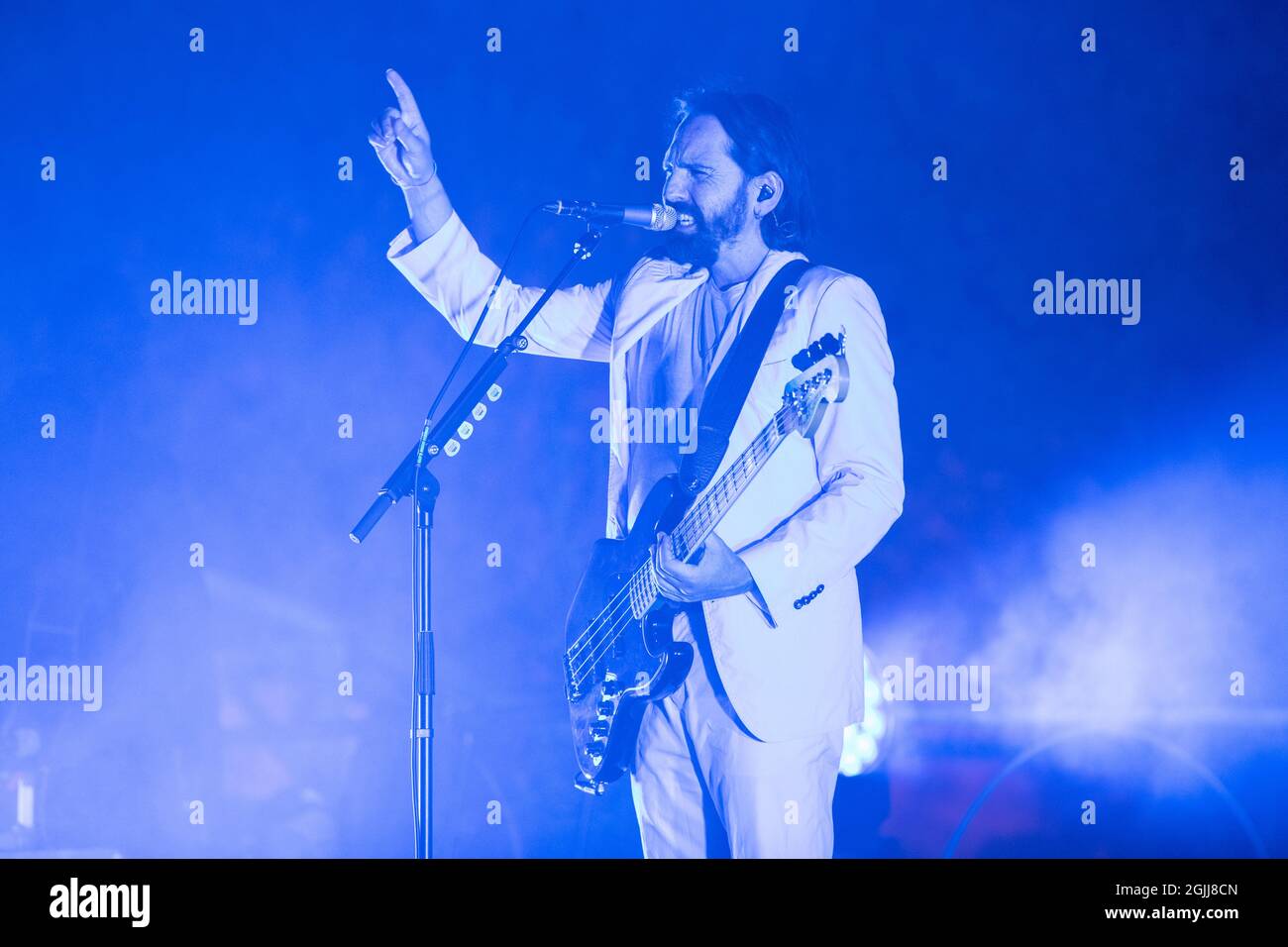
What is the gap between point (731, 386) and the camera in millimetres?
2805

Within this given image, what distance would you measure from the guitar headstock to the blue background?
0.35 metres

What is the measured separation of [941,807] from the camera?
297 centimetres

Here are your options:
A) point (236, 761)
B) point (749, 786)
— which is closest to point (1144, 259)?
point (749, 786)

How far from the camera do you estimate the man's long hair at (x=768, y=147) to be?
293cm

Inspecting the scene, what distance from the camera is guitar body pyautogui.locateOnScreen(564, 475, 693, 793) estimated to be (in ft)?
9.13

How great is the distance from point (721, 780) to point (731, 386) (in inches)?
38.1

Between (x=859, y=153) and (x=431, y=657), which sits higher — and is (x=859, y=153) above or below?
above

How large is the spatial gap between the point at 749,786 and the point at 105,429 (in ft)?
6.31

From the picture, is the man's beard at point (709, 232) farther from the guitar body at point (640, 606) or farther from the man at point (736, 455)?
the guitar body at point (640, 606)

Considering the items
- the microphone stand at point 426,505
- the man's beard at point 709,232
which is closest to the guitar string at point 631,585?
the microphone stand at point 426,505

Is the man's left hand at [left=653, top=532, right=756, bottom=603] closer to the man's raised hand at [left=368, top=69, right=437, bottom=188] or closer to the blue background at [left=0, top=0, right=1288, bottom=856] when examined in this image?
the blue background at [left=0, top=0, right=1288, bottom=856]

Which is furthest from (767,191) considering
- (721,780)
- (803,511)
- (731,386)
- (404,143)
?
(721,780)
